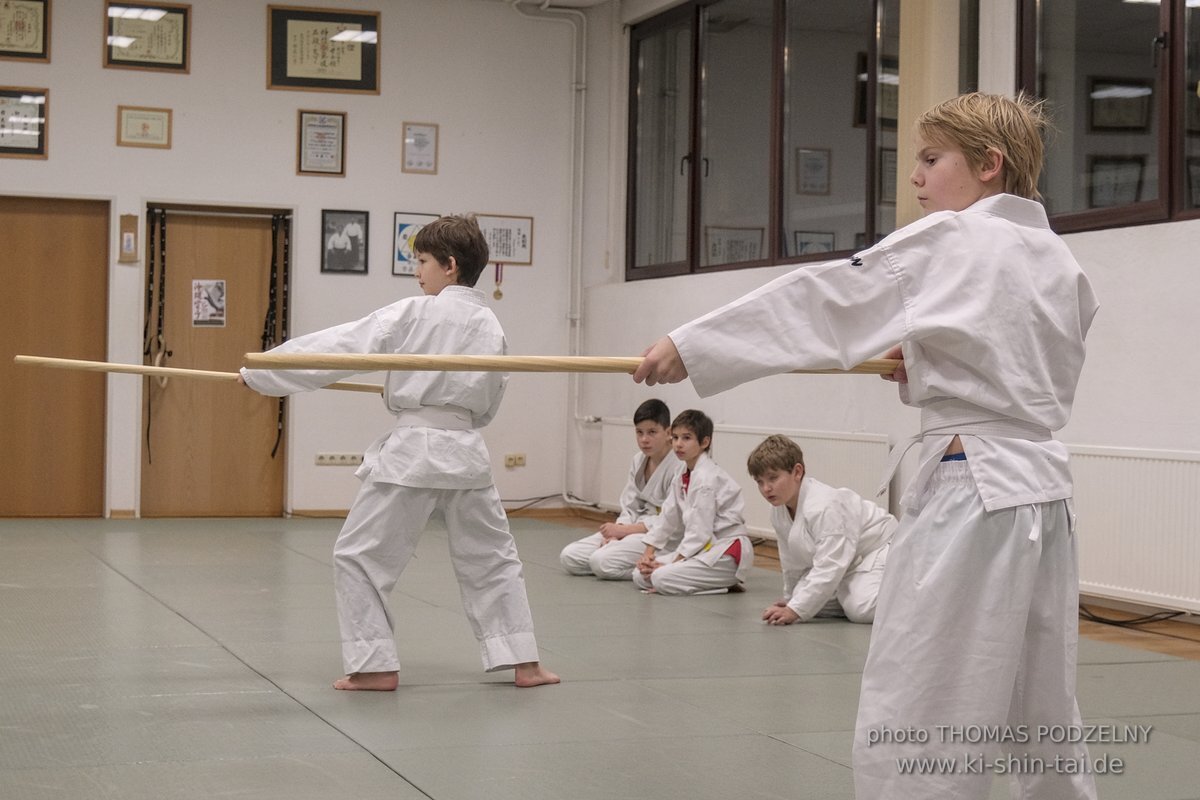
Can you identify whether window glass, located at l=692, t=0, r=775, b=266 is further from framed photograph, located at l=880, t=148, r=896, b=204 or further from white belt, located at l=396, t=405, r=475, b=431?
white belt, located at l=396, t=405, r=475, b=431

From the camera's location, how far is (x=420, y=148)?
8.88 m

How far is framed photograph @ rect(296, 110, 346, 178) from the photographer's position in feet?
28.3

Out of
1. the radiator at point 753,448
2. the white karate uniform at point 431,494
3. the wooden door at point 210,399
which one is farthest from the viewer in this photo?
the wooden door at point 210,399

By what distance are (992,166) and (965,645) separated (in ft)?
2.18

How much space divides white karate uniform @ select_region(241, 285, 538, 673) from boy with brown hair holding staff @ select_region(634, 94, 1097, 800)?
1735 mm

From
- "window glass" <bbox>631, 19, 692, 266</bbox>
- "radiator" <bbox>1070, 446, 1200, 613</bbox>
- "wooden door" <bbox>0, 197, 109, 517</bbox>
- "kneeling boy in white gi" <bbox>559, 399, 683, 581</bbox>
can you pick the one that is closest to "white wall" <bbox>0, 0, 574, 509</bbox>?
"wooden door" <bbox>0, 197, 109, 517</bbox>

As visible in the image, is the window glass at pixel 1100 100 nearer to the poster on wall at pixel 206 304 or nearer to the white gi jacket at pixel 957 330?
the white gi jacket at pixel 957 330

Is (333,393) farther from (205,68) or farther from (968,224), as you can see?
→ (968,224)

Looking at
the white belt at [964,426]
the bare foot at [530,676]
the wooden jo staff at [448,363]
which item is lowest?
the bare foot at [530,676]

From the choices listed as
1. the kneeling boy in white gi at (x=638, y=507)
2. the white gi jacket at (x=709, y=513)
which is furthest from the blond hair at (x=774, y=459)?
the kneeling boy in white gi at (x=638, y=507)

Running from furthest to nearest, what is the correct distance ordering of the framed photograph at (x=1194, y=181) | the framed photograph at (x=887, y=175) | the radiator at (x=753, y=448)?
1. the framed photograph at (x=887, y=175)
2. the radiator at (x=753, y=448)
3. the framed photograph at (x=1194, y=181)

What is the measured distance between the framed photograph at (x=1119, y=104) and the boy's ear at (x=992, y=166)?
384 cm

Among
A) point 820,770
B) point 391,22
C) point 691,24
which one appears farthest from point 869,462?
point 391,22

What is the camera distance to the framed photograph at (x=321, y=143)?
8.63 meters
